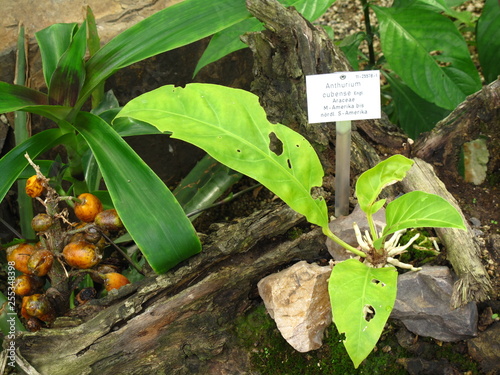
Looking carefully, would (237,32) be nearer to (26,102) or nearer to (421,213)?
(26,102)

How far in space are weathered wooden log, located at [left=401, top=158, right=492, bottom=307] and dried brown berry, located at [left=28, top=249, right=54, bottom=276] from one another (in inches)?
39.6

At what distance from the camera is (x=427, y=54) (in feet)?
5.69

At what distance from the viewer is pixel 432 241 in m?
1.36

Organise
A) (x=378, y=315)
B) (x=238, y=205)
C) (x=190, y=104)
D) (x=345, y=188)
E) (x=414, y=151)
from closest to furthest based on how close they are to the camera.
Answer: (x=378, y=315)
(x=190, y=104)
(x=345, y=188)
(x=414, y=151)
(x=238, y=205)

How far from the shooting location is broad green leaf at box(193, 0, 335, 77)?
152 centimetres

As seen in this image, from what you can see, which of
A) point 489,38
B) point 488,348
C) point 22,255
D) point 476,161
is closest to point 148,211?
point 22,255

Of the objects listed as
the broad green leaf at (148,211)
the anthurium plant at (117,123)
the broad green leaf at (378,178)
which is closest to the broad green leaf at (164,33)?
the anthurium plant at (117,123)

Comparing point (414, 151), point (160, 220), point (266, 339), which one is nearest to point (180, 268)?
point (160, 220)

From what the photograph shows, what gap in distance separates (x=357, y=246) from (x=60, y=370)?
822 mm

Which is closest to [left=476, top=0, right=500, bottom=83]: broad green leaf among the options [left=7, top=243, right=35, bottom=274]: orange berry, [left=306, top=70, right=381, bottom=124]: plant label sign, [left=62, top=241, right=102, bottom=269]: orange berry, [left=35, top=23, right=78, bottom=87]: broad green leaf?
[left=306, top=70, right=381, bottom=124]: plant label sign

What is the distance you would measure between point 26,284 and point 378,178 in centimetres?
93

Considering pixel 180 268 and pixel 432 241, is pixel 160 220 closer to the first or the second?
pixel 180 268

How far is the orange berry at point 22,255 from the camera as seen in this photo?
132 cm

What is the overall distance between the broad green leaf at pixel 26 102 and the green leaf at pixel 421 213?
944 mm
